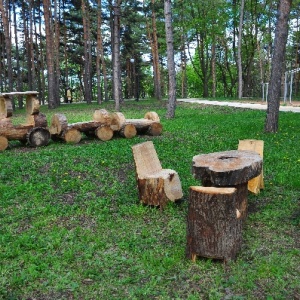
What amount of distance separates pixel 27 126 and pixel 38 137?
38cm

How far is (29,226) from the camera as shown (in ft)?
15.0

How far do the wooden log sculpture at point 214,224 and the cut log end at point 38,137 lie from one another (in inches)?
258

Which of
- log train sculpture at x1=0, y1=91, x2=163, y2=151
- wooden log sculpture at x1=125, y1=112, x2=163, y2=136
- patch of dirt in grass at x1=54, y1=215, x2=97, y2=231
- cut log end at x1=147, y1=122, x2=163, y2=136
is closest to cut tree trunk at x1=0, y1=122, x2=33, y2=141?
log train sculpture at x1=0, y1=91, x2=163, y2=151

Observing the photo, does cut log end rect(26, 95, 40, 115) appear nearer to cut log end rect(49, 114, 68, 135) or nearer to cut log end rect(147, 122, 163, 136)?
cut log end rect(49, 114, 68, 135)

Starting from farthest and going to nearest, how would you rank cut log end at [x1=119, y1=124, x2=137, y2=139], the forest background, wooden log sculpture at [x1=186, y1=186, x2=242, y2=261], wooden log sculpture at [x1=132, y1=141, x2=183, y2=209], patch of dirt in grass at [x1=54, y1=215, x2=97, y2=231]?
the forest background → cut log end at [x1=119, y1=124, x2=137, y2=139] → wooden log sculpture at [x1=132, y1=141, x2=183, y2=209] → patch of dirt in grass at [x1=54, y1=215, x2=97, y2=231] → wooden log sculpture at [x1=186, y1=186, x2=242, y2=261]

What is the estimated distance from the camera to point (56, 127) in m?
9.68

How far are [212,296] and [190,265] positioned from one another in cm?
55

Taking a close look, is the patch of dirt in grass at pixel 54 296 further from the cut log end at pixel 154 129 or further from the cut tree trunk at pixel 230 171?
the cut log end at pixel 154 129

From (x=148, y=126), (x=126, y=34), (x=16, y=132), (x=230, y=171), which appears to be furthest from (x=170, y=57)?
(x=126, y=34)

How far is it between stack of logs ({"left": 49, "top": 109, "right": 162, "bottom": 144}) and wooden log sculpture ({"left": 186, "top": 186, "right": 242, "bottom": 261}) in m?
6.58

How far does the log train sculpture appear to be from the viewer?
8.90 metres

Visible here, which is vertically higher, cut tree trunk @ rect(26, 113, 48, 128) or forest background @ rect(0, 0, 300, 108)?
forest background @ rect(0, 0, 300, 108)

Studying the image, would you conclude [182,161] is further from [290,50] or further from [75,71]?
[75,71]

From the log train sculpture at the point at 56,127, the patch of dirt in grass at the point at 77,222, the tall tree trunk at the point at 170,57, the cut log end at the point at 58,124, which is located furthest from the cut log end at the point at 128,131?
the patch of dirt in grass at the point at 77,222
